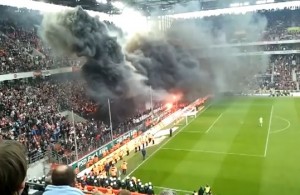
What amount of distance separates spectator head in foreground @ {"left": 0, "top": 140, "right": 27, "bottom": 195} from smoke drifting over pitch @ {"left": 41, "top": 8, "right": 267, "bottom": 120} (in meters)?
24.6

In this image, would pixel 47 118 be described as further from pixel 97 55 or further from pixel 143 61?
pixel 143 61

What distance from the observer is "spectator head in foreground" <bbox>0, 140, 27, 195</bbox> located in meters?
1.60

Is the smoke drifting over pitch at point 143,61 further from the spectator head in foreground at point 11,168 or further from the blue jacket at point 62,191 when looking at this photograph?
the spectator head in foreground at point 11,168

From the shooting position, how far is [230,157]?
2100 centimetres

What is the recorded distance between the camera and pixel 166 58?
39938mm

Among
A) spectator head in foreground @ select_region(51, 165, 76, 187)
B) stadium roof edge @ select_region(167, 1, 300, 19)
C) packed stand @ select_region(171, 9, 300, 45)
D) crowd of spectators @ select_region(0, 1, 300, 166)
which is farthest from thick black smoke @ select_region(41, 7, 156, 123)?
spectator head in foreground @ select_region(51, 165, 76, 187)

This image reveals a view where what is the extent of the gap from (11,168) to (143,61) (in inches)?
1350

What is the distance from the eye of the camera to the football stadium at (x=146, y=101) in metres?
17.4

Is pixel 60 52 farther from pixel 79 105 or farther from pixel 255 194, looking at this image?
pixel 255 194

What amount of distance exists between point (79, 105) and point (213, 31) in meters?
30.8

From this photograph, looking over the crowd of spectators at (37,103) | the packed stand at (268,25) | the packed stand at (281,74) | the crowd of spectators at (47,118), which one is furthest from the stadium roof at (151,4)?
the packed stand at (281,74)

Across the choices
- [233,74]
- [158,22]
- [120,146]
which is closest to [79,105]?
[120,146]

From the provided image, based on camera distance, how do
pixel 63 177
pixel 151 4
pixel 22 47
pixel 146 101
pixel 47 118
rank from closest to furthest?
pixel 63 177
pixel 47 118
pixel 22 47
pixel 146 101
pixel 151 4

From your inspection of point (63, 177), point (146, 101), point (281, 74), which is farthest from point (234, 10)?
point (63, 177)
